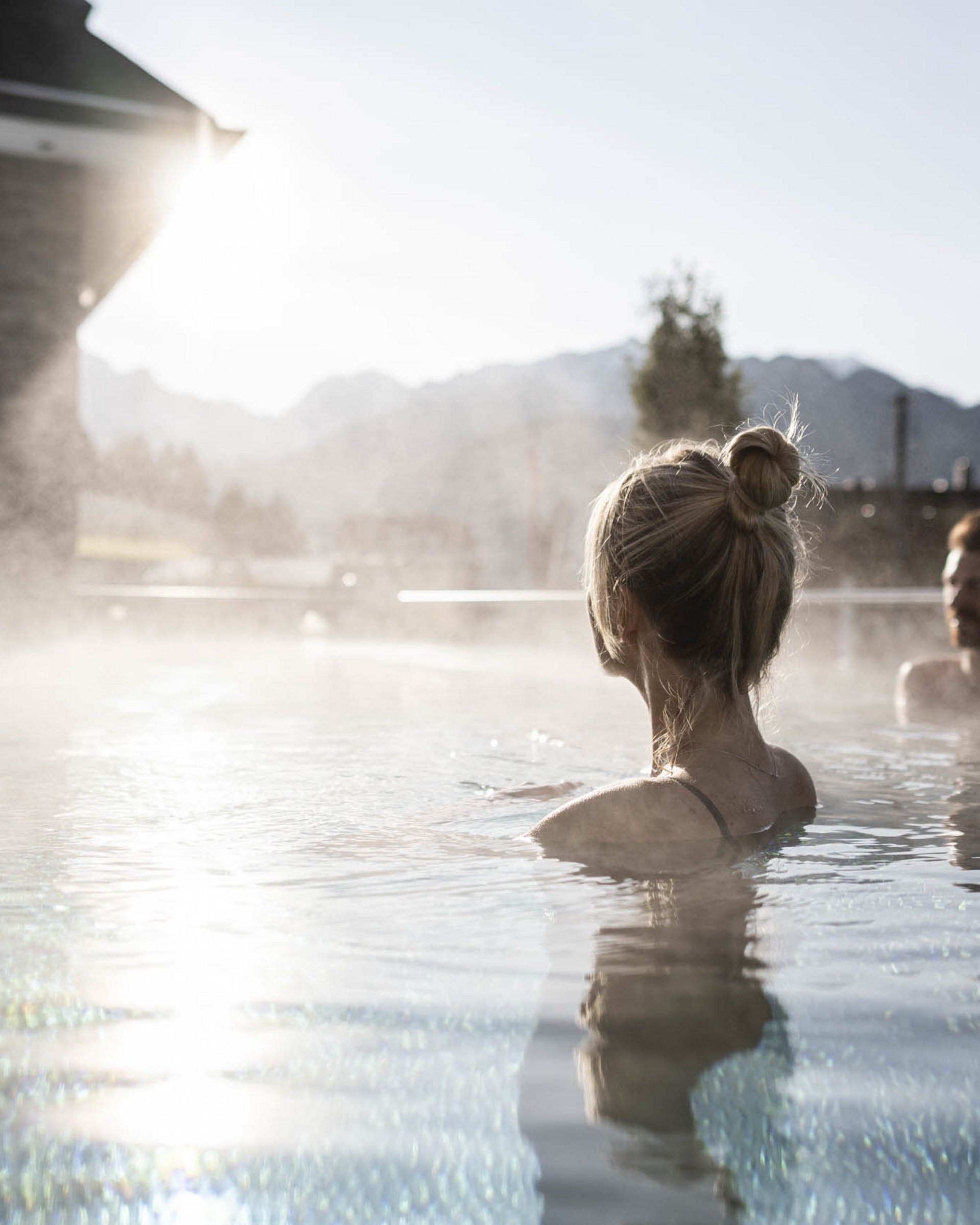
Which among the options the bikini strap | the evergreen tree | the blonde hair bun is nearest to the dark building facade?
the blonde hair bun

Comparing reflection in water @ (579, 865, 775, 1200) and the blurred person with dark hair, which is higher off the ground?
the blurred person with dark hair

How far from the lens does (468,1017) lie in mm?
1348

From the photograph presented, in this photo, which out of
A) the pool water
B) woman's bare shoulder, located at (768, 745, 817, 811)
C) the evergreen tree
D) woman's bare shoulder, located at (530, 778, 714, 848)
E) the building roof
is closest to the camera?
the pool water

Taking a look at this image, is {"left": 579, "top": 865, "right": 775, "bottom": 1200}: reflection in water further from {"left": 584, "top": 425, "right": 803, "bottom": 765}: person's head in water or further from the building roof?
the building roof

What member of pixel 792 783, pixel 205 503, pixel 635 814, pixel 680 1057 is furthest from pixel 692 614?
pixel 205 503

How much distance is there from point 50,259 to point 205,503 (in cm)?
8189

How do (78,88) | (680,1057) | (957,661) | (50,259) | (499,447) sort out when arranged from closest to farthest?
(680,1057) < (957,661) < (78,88) < (50,259) < (499,447)

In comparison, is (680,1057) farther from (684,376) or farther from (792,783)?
(684,376)

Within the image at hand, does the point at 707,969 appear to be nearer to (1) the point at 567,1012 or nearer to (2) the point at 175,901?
(1) the point at 567,1012

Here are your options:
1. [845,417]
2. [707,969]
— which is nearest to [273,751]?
[707,969]

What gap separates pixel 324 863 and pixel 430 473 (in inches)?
5729

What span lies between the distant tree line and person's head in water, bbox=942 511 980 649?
251 feet

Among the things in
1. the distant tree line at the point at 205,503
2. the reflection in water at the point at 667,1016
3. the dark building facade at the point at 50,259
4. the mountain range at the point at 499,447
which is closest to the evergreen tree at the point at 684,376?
the dark building facade at the point at 50,259

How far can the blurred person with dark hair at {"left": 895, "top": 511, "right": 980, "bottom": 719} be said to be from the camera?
4441 millimetres
